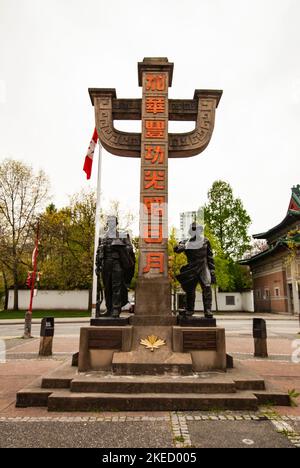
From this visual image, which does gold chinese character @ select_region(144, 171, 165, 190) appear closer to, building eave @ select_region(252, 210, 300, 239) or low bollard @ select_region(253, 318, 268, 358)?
low bollard @ select_region(253, 318, 268, 358)

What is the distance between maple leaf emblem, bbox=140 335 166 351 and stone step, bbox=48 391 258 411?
1160 millimetres

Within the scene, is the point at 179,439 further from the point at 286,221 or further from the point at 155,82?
the point at 286,221

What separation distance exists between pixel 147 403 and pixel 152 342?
132 cm

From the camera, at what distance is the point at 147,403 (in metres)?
4.86

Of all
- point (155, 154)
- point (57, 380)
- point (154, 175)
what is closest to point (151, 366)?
point (57, 380)

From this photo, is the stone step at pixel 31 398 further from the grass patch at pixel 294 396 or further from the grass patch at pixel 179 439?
the grass patch at pixel 294 396

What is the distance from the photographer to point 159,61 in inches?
312

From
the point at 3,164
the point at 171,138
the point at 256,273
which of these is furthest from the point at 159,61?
the point at 256,273

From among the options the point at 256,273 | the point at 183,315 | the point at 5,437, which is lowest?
the point at 5,437

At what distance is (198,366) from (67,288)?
32.8 m

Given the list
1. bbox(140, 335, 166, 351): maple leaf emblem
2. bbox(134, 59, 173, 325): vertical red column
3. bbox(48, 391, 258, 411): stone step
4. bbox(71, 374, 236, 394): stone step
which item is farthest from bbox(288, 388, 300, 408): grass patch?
bbox(134, 59, 173, 325): vertical red column

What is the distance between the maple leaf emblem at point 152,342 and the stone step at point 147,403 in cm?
116

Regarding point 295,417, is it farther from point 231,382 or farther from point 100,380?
point 100,380
